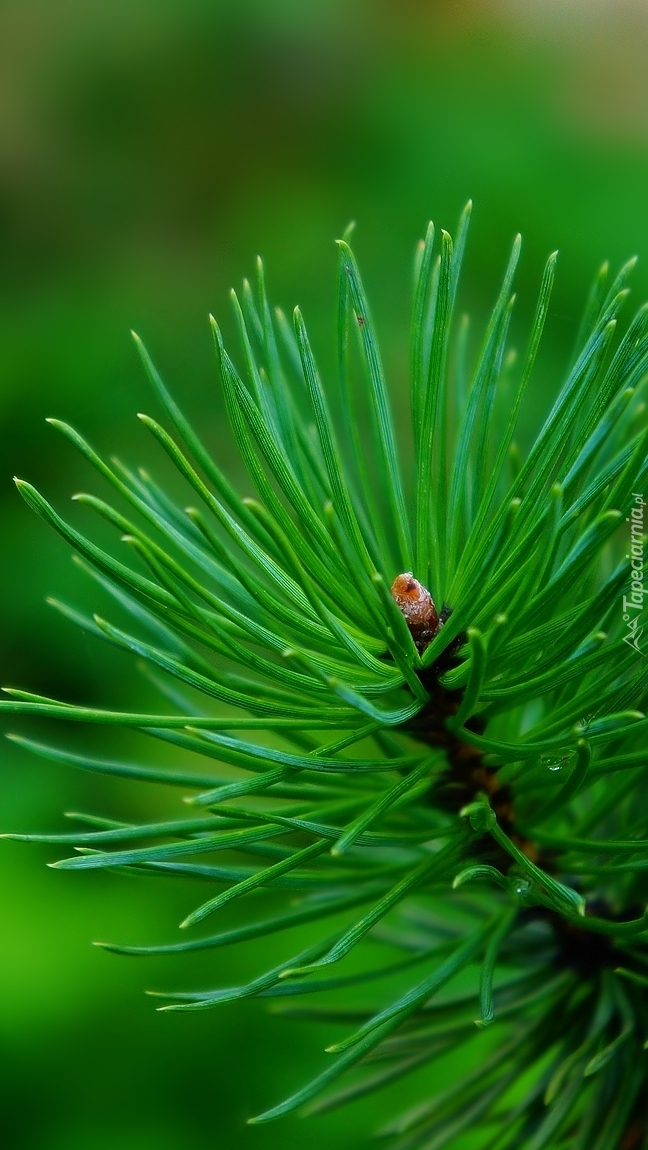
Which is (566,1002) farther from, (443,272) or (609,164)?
(609,164)

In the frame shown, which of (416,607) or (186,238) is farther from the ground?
(186,238)

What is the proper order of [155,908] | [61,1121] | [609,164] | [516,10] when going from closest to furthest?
[61,1121] → [155,908] → [609,164] → [516,10]

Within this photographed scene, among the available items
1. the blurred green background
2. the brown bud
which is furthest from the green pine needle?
the blurred green background

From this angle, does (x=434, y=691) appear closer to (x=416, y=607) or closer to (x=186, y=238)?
(x=416, y=607)

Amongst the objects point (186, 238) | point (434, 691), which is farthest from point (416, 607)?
point (186, 238)

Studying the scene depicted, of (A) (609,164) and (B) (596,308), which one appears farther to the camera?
(A) (609,164)

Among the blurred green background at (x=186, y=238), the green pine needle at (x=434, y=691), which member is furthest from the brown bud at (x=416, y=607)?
the blurred green background at (x=186, y=238)

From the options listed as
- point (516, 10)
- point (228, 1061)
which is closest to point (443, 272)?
point (228, 1061)
